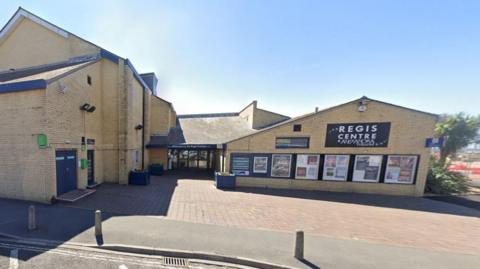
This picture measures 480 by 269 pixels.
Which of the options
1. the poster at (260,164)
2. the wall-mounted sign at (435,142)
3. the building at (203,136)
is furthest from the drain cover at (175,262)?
the wall-mounted sign at (435,142)

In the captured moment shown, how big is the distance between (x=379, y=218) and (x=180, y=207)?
321 inches

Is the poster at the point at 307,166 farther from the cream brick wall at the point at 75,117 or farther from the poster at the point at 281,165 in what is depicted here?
the cream brick wall at the point at 75,117

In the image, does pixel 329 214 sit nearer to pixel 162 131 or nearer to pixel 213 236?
pixel 213 236

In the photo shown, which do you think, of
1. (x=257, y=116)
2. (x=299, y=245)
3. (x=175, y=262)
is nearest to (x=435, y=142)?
(x=299, y=245)

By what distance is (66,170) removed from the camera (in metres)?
8.30

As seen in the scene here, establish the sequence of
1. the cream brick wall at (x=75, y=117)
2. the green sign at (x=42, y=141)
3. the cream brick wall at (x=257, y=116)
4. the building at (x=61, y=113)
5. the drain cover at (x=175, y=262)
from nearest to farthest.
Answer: the drain cover at (x=175, y=262) < the green sign at (x=42, y=141) < the building at (x=61, y=113) < the cream brick wall at (x=75, y=117) < the cream brick wall at (x=257, y=116)

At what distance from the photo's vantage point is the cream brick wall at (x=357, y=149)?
11.2m

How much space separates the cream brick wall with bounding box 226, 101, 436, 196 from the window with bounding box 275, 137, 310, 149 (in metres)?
0.21

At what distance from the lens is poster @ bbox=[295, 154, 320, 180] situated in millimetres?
11766

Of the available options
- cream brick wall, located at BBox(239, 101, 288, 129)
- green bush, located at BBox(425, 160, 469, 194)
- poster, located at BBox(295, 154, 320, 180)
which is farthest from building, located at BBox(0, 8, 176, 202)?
green bush, located at BBox(425, 160, 469, 194)

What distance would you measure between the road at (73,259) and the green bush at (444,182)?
16.0 meters

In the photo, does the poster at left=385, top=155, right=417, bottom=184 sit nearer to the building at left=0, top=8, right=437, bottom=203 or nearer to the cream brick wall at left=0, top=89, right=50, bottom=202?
the building at left=0, top=8, right=437, bottom=203

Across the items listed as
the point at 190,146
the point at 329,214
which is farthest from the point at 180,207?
the point at 190,146

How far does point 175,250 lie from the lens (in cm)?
447
